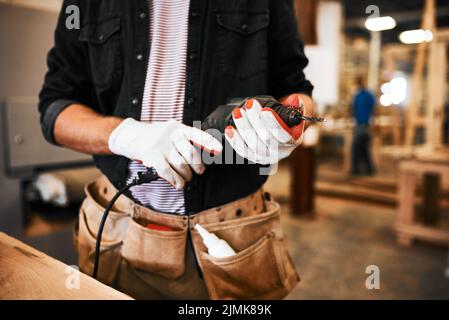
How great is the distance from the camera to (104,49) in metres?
0.95

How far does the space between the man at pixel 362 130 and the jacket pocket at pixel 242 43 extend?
16.5 ft

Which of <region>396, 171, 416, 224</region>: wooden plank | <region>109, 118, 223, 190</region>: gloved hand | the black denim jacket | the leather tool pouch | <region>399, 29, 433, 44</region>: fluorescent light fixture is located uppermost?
<region>399, 29, 433, 44</region>: fluorescent light fixture

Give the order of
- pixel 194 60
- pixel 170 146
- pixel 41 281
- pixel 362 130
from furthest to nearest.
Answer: pixel 362 130 → pixel 194 60 → pixel 170 146 → pixel 41 281

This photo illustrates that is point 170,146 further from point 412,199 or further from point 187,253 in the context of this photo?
point 412,199

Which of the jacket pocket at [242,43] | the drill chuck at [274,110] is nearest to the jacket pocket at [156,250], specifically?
the drill chuck at [274,110]

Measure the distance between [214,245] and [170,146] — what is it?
0.23m

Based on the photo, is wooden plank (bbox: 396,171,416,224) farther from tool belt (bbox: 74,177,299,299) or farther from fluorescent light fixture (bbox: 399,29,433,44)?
tool belt (bbox: 74,177,299,299)

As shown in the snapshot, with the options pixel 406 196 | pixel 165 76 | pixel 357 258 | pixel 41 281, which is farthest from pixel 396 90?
pixel 41 281

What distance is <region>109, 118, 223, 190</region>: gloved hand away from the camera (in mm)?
759

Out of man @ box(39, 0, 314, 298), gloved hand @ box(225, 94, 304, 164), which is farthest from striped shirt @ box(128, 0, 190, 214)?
gloved hand @ box(225, 94, 304, 164)

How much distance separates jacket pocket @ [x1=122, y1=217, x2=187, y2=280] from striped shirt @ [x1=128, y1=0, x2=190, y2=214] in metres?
0.07

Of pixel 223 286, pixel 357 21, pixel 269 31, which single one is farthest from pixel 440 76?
pixel 357 21

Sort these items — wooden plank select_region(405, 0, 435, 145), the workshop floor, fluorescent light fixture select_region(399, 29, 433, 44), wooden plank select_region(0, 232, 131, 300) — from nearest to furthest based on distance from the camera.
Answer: wooden plank select_region(0, 232, 131, 300), the workshop floor, wooden plank select_region(405, 0, 435, 145), fluorescent light fixture select_region(399, 29, 433, 44)

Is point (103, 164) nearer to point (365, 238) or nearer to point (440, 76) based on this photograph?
point (365, 238)
